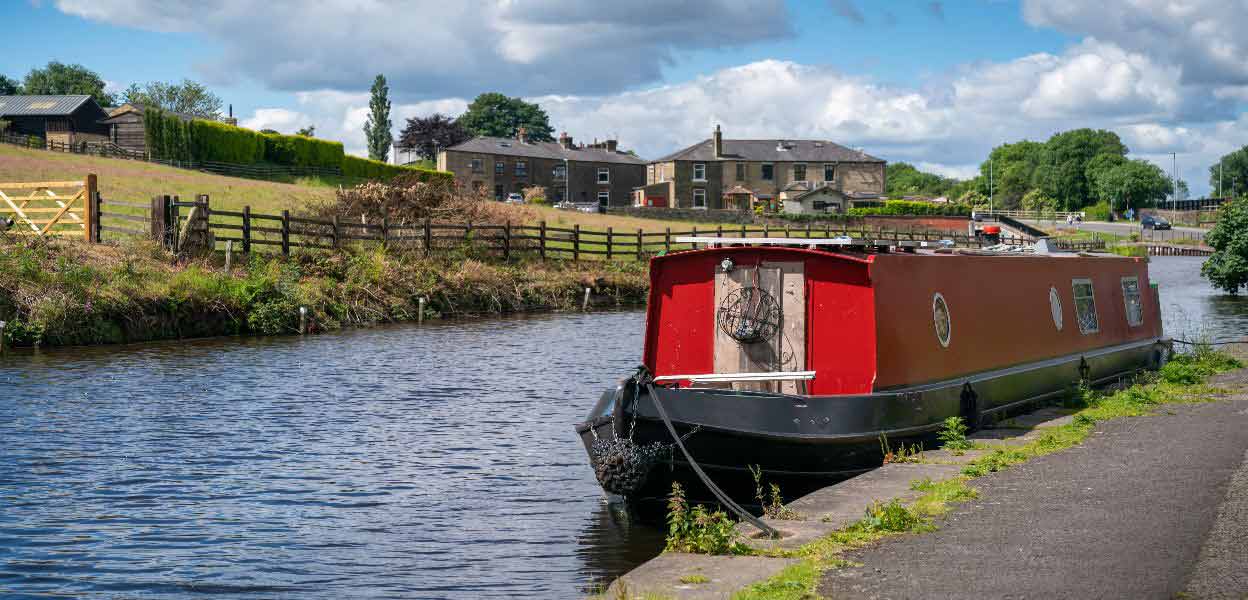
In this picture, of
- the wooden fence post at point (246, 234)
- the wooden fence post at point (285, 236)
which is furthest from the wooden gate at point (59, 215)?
the wooden fence post at point (285, 236)

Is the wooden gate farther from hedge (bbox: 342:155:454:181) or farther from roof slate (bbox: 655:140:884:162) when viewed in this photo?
roof slate (bbox: 655:140:884:162)

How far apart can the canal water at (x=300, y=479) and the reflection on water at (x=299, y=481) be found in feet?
0.10

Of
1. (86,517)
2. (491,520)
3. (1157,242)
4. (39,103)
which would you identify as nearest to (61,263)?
(86,517)

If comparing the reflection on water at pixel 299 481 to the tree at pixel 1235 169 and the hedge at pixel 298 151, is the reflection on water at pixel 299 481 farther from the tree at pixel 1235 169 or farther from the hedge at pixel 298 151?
the tree at pixel 1235 169

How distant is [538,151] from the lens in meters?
97.4

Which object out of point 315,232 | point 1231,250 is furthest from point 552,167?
point 315,232

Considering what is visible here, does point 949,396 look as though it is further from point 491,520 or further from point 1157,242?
point 1157,242

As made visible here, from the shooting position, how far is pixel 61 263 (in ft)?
80.2

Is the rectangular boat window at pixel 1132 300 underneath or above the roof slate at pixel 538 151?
underneath

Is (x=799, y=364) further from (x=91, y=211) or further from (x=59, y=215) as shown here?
(x=59, y=215)

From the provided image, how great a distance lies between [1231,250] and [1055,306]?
96.3ft

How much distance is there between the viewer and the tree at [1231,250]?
135 ft

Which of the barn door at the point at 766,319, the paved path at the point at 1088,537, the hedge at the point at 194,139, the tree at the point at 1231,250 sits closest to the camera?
the paved path at the point at 1088,537

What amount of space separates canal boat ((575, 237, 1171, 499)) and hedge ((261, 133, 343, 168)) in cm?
6047
